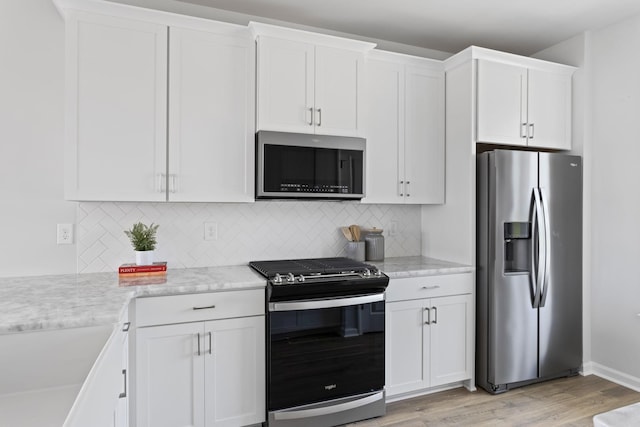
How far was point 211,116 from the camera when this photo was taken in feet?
8.53

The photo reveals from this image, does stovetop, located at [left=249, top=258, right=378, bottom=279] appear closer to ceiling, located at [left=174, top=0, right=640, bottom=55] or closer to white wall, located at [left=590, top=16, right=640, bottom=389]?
ceiling, located at [left=174, top=0, right=640, bottom=55]

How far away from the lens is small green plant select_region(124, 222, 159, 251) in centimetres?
254

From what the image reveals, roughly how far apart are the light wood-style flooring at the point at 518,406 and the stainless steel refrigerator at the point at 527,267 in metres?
0.11

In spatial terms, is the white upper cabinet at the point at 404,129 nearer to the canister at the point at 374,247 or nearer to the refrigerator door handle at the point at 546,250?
the canister at the point at 374,247

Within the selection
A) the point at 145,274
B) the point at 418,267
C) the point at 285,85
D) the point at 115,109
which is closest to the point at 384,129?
the point at 285,85

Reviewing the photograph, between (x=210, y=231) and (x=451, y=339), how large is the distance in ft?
6.14

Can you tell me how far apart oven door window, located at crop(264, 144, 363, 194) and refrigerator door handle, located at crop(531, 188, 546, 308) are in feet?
4.25

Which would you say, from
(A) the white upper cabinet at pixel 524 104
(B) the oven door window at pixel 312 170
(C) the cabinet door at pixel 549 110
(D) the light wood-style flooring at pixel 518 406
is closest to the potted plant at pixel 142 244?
(B) the oven door window at pixel 312 170

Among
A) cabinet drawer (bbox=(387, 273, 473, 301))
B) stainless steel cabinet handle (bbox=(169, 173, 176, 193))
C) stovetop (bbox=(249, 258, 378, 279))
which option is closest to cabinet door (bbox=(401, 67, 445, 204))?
cabinet drawer (bbox=(387, 273, 473, 301))

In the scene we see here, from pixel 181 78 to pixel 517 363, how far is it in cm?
298

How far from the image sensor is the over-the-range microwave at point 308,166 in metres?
2.65

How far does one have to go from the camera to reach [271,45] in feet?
8.73

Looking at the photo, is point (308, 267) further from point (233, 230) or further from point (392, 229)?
point (392, 229)

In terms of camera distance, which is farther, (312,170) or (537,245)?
(537,245)
